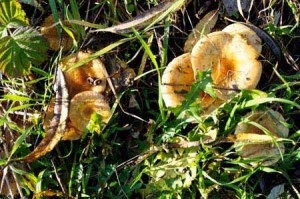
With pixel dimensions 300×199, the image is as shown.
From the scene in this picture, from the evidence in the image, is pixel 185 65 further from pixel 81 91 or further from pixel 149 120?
pixel 81 91

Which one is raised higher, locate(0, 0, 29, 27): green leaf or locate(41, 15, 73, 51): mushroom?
locate(0, 0, 29, 27): green leaf

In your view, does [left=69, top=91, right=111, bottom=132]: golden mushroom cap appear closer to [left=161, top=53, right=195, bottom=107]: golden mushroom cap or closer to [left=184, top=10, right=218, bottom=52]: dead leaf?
[left=161, top=53, right=195, bottom=107]: golden mushroom cap

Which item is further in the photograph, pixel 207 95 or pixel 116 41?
pixel 116 41

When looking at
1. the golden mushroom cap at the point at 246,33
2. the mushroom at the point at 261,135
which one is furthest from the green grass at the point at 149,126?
the golden mushroom cap at the point at 246,33

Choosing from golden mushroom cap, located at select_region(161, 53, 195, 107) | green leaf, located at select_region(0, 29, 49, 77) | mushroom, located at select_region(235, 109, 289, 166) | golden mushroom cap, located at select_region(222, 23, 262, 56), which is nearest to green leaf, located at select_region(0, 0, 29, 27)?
green leaf, located at select_region(0, 29, 49, 77)

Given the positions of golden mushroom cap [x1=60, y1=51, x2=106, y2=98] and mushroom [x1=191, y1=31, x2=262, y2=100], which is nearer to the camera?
mushroom [x1=191, y1=31, x2=262, y2=100]

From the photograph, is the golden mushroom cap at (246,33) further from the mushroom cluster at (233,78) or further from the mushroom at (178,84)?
the mushroom at (178,84)

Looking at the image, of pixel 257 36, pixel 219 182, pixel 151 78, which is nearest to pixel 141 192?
pixel 219 182
